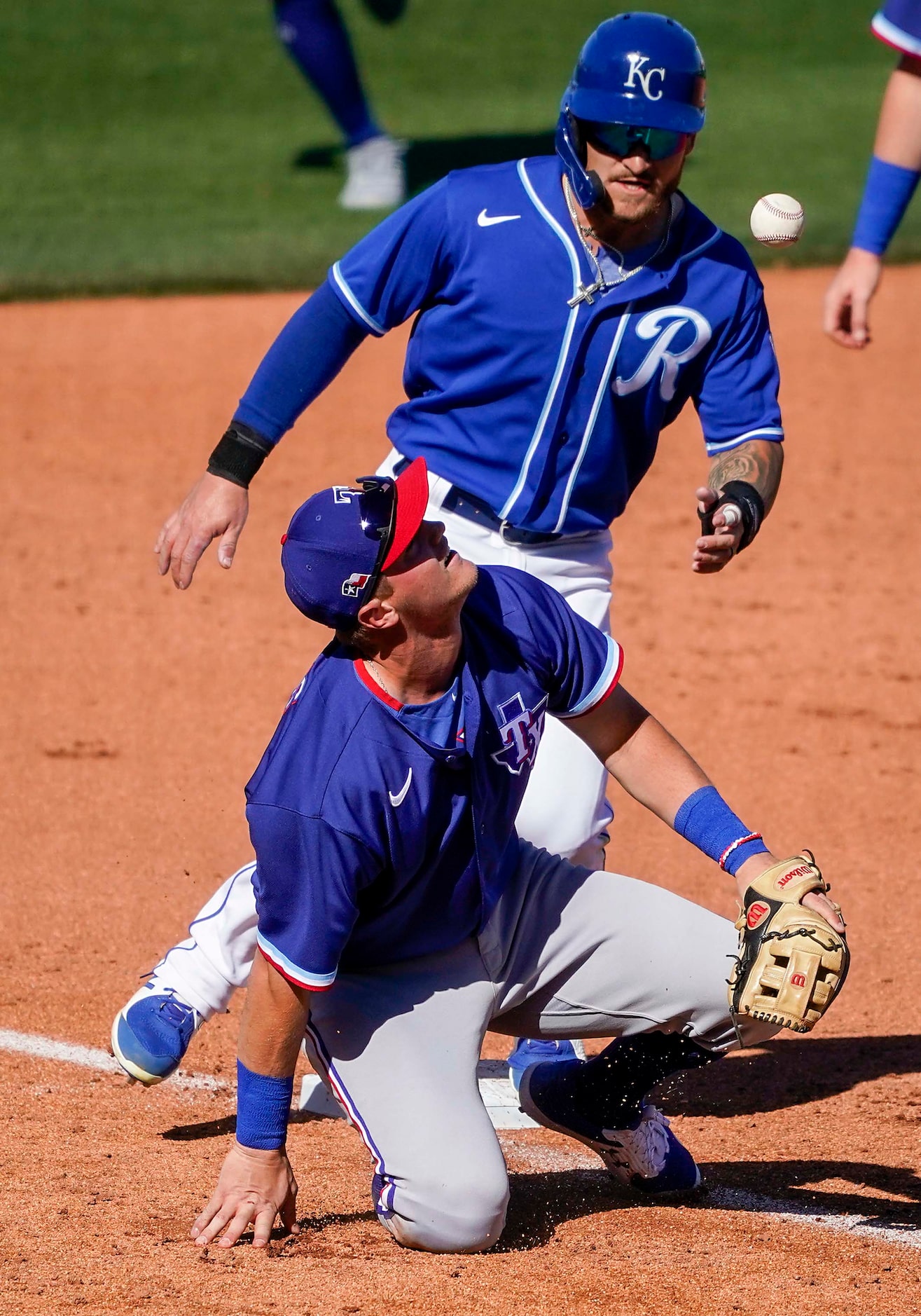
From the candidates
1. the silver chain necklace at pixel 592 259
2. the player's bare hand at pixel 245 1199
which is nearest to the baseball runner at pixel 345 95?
the silver chain necklace at pixel 592 259

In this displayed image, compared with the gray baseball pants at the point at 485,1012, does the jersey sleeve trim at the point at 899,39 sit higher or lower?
higher

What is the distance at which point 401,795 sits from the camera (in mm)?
2822

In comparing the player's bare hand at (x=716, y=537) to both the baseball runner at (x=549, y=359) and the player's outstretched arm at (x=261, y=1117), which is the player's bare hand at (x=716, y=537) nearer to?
the baseball runner at (x=549, y=359)

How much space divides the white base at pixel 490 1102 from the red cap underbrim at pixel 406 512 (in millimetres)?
1356

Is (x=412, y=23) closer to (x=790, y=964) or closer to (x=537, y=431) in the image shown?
(x=537, y=431)

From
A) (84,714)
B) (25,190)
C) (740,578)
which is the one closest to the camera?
(84,714)

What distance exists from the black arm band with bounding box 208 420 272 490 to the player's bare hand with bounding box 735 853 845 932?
126 cm

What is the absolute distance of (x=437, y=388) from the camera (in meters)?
3.67

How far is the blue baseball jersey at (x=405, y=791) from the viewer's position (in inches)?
109

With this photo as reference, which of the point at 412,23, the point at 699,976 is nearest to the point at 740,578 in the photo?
the point at 699,976

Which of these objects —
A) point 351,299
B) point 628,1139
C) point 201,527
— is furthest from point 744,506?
point 628,1139

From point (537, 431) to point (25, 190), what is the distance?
9.64 metres

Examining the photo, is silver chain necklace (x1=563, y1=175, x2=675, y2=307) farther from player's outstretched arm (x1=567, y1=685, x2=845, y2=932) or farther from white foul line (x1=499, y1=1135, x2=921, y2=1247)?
white foul line (x1=499, y1=1135, x2=921, y2=1247)

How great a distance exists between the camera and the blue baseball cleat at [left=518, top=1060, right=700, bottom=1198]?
3.22 m
